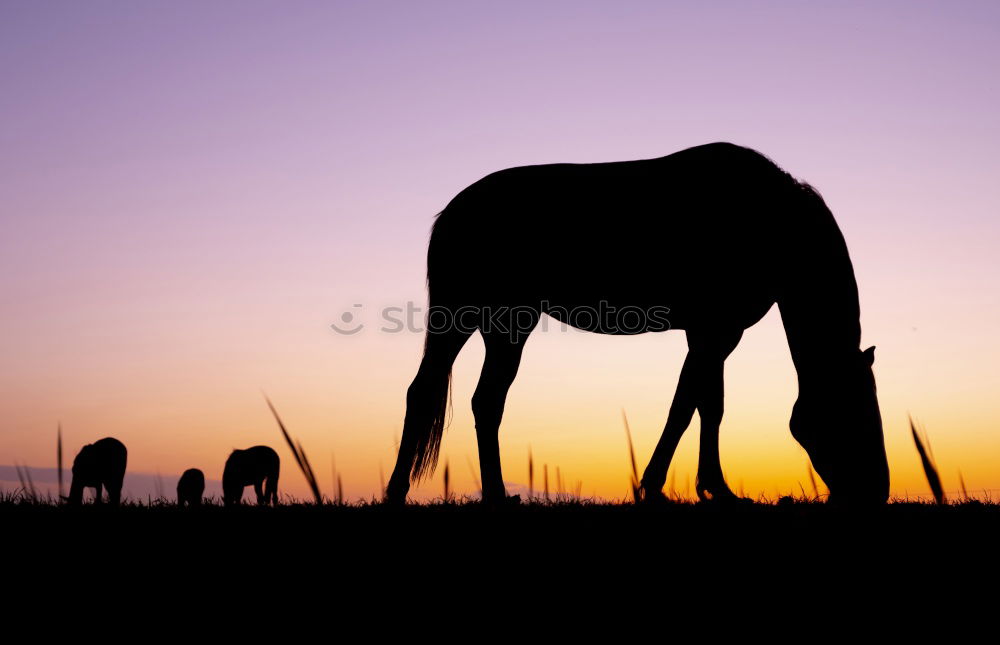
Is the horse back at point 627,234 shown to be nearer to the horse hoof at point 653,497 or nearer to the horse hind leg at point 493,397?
the horse hind leg at point 493,397

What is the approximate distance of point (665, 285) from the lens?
7.49 metres

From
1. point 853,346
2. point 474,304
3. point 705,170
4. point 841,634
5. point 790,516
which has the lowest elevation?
point 841,634

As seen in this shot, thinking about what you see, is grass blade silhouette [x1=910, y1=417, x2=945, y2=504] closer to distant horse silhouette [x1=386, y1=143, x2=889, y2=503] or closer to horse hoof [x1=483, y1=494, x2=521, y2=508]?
distant horse silhouette [x1=386, y1=143, x2=889, y2=503]

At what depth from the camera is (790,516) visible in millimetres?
5723

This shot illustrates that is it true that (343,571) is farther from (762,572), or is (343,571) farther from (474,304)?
(474,304)

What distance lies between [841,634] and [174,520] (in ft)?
12.6

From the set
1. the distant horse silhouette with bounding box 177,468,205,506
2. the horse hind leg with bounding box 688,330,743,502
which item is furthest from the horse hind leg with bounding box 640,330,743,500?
the distant horse silhouette with bounding box 177,468,205,506

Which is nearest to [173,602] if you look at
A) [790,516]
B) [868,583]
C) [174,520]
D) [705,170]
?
[174,520]

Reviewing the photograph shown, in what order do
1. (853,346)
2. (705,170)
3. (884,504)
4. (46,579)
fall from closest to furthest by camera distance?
(46,579) < (884,504) < (853,346) < (705,170)

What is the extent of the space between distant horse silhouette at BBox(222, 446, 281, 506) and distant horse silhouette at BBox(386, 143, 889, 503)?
905cm

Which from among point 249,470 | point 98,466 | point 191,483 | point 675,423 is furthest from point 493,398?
point 191,483

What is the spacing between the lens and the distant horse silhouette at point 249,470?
15719 mm

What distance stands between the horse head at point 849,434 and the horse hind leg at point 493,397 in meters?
2.26

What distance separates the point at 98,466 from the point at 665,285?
374 inches
